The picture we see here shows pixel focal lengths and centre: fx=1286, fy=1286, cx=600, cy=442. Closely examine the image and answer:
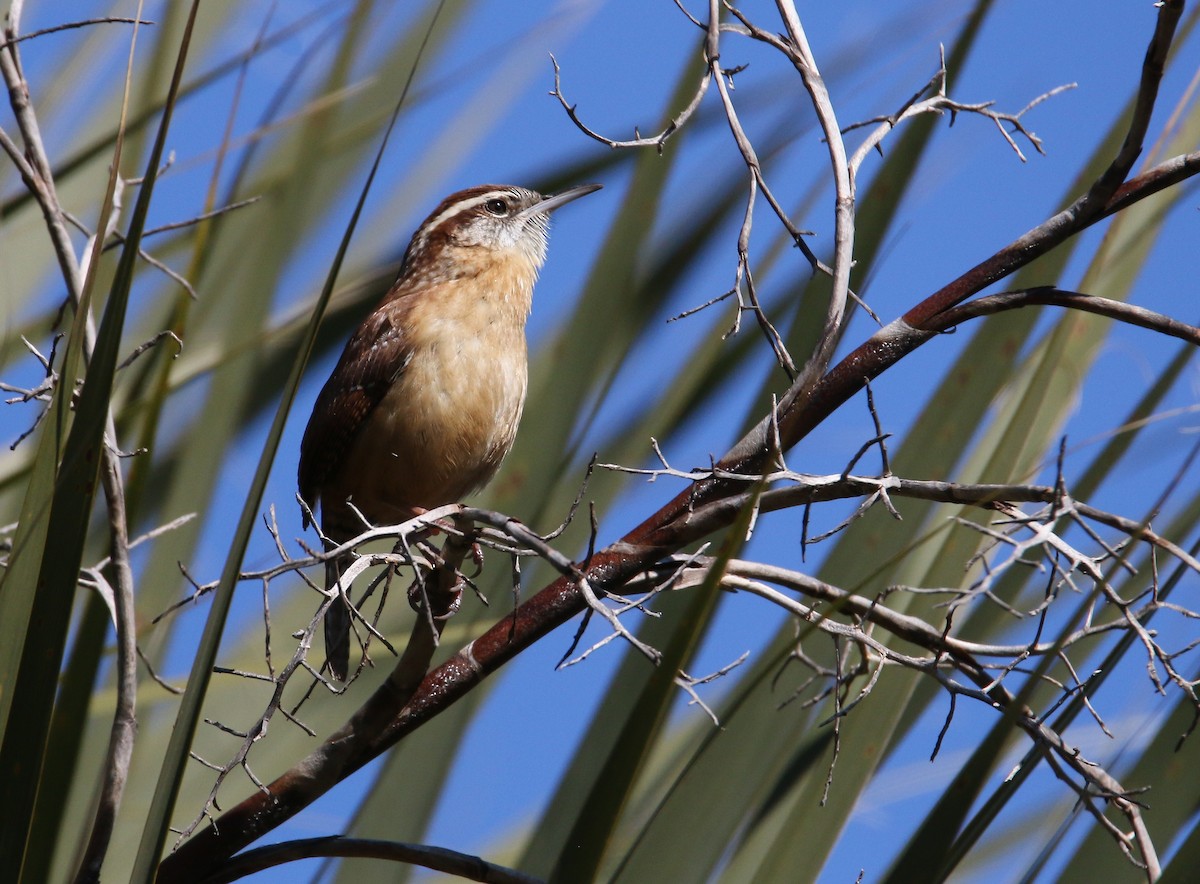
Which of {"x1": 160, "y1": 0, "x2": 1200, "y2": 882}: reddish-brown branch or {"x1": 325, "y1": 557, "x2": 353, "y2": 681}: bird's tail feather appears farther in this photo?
{"x1": 325, "y1": 557, "x2": 353, "y2": 681}: bird's tail feather

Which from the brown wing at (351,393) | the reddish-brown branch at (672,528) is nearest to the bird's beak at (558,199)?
the brown wing at (351,393)

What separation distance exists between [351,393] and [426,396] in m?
0.30

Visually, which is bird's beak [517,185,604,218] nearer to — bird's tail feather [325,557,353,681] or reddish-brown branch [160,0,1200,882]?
bird's tail feather [325,557,353,681]

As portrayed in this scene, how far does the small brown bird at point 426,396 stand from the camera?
3643mm

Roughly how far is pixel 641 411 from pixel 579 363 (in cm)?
43

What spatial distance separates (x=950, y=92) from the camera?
2.66 m

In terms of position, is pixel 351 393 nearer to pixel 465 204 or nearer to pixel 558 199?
pixel 465 204

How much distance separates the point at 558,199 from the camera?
4496 millimetres

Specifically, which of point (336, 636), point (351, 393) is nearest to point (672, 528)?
point (336, 636)

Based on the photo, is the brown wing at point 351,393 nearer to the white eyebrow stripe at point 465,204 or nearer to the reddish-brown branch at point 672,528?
the white eyebrow stripe at point 465,204

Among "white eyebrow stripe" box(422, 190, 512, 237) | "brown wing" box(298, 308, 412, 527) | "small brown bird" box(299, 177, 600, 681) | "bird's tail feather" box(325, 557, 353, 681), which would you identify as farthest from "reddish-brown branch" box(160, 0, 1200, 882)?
"white eyebrow stripe" box(422, 190, 512, 237)

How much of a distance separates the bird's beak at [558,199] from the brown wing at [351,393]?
707mm

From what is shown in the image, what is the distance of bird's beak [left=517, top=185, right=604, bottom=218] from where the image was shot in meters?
4.46

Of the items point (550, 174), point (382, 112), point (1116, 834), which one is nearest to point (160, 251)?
point (382, 112)
